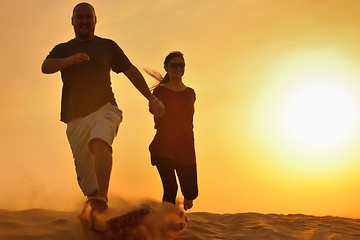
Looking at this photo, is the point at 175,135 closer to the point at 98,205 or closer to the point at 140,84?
the point at 140,84

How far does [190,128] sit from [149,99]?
1180 millimetres

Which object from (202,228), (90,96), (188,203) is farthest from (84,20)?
(202,228)

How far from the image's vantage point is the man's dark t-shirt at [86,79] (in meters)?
4.05

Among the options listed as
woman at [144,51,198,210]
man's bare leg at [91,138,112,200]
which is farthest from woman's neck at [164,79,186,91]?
man's bare leg at [91,138,112,200]

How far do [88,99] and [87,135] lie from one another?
0.32 meters

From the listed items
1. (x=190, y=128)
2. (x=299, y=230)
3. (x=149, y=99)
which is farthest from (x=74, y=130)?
(x=299, y=230)

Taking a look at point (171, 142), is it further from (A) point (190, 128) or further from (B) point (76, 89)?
(B) point (76, 89)

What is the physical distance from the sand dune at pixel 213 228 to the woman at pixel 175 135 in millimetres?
558

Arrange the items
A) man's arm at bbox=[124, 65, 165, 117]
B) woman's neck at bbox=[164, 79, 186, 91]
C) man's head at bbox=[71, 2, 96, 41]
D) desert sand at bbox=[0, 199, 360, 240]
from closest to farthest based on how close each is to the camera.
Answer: desert sand at bbox=[0, 199, 360, 240]
man's head at bbox=[71, 2, 96, 41]
man's arm at bbox=[124, 65, 165, 117]
woman's neck at bbox=[164, 79, 186, 91]

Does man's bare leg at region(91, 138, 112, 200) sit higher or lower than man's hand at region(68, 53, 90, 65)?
lower

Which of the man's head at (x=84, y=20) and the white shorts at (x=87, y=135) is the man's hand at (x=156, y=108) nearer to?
the white shorts at (x=87, y=135)

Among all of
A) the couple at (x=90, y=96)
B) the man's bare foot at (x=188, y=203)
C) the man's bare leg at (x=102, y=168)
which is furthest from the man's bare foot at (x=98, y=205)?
the man's bare foot at (x=188, y=203)

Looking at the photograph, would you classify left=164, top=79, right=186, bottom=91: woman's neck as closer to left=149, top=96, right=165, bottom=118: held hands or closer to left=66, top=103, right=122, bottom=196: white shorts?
left=149, top=96, right=165, bottom=118: held hands

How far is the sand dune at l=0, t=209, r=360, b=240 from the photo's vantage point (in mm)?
3988
